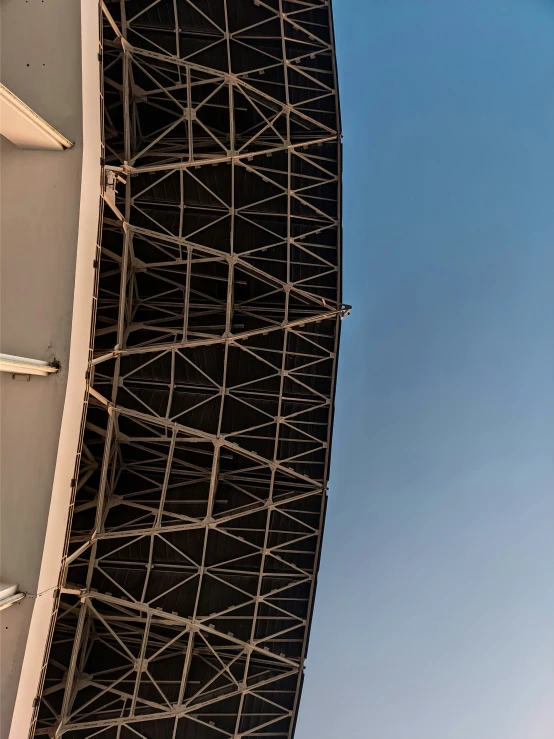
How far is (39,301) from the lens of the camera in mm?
8109

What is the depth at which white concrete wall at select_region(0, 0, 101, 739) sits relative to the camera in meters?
7.90

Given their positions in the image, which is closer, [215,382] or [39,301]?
[39,301]

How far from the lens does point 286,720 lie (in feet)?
48.9

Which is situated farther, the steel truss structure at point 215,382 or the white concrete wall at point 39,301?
the steel truss structure at point 215,382

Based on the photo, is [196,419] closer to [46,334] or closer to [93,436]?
[93,436]

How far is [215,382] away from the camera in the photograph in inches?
572

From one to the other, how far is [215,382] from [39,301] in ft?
23.4

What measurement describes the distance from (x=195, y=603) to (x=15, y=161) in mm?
13658

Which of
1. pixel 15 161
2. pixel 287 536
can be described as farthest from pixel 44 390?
pixel 287 536

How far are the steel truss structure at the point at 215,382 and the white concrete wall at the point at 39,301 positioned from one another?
5215mm

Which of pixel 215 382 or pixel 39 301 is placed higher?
pixel 39 301

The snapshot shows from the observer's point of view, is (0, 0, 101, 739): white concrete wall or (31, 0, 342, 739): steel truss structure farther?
(31, 0, 342, 739): steel truss structure

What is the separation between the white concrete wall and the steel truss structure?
17.1 feet

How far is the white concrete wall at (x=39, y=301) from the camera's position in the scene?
25.9 feet
